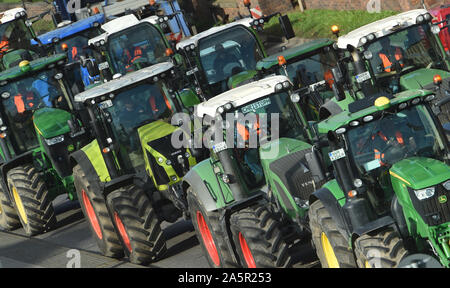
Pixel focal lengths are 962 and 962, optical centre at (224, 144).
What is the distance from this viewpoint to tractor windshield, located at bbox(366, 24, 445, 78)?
54.2ft

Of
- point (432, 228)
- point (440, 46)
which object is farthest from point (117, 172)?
point (432, 228)

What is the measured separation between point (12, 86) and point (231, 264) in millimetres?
8287

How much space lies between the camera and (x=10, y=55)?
974 inches

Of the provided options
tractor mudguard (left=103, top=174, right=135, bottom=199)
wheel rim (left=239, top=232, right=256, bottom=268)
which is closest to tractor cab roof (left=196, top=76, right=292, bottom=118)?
wheel rim (left=239, top=232, right=256, bottom=268)

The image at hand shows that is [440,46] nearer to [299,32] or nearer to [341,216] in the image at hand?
[341,216]

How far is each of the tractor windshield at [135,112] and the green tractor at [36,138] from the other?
316cm

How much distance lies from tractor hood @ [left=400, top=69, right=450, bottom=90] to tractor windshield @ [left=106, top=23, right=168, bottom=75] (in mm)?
7638

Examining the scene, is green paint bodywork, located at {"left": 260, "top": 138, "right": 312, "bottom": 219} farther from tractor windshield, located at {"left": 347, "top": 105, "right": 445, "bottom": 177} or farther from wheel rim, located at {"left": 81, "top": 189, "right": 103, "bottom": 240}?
wheel rim, located at {"left": 81, "top": 189, "right": 103, "bottom": 240}

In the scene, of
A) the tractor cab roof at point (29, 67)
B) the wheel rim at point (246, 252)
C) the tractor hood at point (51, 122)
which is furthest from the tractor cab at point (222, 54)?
the wheel rim at point (246, 252)

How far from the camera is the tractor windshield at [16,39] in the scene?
25.0m

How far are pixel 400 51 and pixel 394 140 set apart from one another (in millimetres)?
6500

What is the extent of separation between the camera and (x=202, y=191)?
1348cm

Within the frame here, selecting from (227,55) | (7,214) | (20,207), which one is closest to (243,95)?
(227,55)

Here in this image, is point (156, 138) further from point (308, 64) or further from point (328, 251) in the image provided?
point (328, 251)
